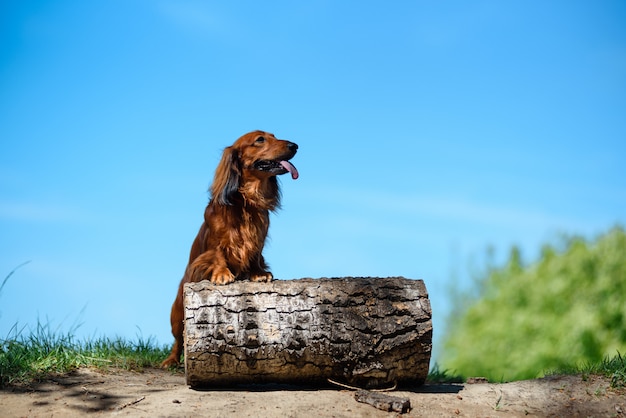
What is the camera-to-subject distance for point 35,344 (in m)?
7.05

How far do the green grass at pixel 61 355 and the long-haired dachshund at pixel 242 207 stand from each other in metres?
0.89

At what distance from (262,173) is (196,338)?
6.11 ft

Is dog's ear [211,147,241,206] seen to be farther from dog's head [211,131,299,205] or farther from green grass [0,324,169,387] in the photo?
green grass [0,324,169,387]

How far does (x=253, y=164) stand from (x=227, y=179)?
312 mm

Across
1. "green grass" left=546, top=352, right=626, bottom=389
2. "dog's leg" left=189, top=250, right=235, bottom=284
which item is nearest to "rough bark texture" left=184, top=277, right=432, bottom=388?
"dog's leg" left=189, top=250, right=235, bottom=284

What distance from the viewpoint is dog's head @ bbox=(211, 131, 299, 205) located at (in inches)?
262

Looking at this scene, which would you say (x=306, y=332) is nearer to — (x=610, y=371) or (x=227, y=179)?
(x=227, y=179)

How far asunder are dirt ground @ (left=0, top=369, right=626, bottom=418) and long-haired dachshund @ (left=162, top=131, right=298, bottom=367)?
1099mm

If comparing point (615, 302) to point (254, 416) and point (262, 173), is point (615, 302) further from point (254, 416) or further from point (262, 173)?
point (254, 416)

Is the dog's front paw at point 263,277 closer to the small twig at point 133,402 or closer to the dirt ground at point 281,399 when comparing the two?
the dirt ground at point 281,399

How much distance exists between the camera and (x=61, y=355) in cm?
684

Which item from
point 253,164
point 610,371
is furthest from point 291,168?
point 610,371

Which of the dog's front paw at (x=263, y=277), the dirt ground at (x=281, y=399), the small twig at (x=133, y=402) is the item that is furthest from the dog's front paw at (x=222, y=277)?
the small twig at (x=133, y=402)

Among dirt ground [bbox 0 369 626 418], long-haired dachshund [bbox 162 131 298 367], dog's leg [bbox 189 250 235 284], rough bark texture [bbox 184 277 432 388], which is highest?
long-haired dachshund [bbox 162 131 298 367]
